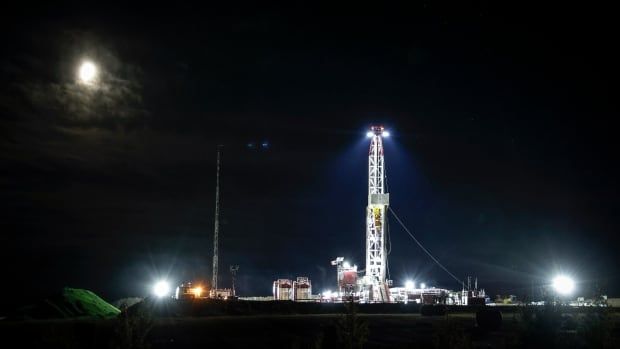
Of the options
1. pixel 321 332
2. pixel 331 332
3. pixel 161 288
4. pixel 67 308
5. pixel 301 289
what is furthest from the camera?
pixel 301 289

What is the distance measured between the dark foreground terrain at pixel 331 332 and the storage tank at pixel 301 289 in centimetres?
2683

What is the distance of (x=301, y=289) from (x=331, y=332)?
49.3 metres

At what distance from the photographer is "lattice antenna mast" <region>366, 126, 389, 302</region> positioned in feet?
253

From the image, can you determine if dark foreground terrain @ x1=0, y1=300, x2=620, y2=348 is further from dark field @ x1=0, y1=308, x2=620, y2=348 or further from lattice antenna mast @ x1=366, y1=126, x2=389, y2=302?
lattice antenna mast @ x1=366, y1=126, x2=389, y2=302

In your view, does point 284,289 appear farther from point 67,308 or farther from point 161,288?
point 67,308

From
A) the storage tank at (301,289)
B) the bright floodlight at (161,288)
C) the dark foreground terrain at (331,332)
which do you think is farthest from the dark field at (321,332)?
the storage tank at (301,289)

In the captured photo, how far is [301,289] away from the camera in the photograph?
257 feet

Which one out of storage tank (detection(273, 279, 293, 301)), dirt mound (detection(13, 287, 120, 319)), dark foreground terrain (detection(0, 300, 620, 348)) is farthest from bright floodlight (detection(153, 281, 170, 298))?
dark foreground terrain (detection(0, 300, 620, 348))

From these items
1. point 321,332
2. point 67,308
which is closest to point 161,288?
point 67,308

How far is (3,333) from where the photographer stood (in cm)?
3659

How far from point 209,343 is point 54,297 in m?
21.6

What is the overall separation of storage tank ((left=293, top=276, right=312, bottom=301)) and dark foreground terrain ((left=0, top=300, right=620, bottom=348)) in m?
26.8

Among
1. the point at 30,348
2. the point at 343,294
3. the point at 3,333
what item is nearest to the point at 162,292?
the point at 343,294

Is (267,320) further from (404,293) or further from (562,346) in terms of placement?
(404,293)
